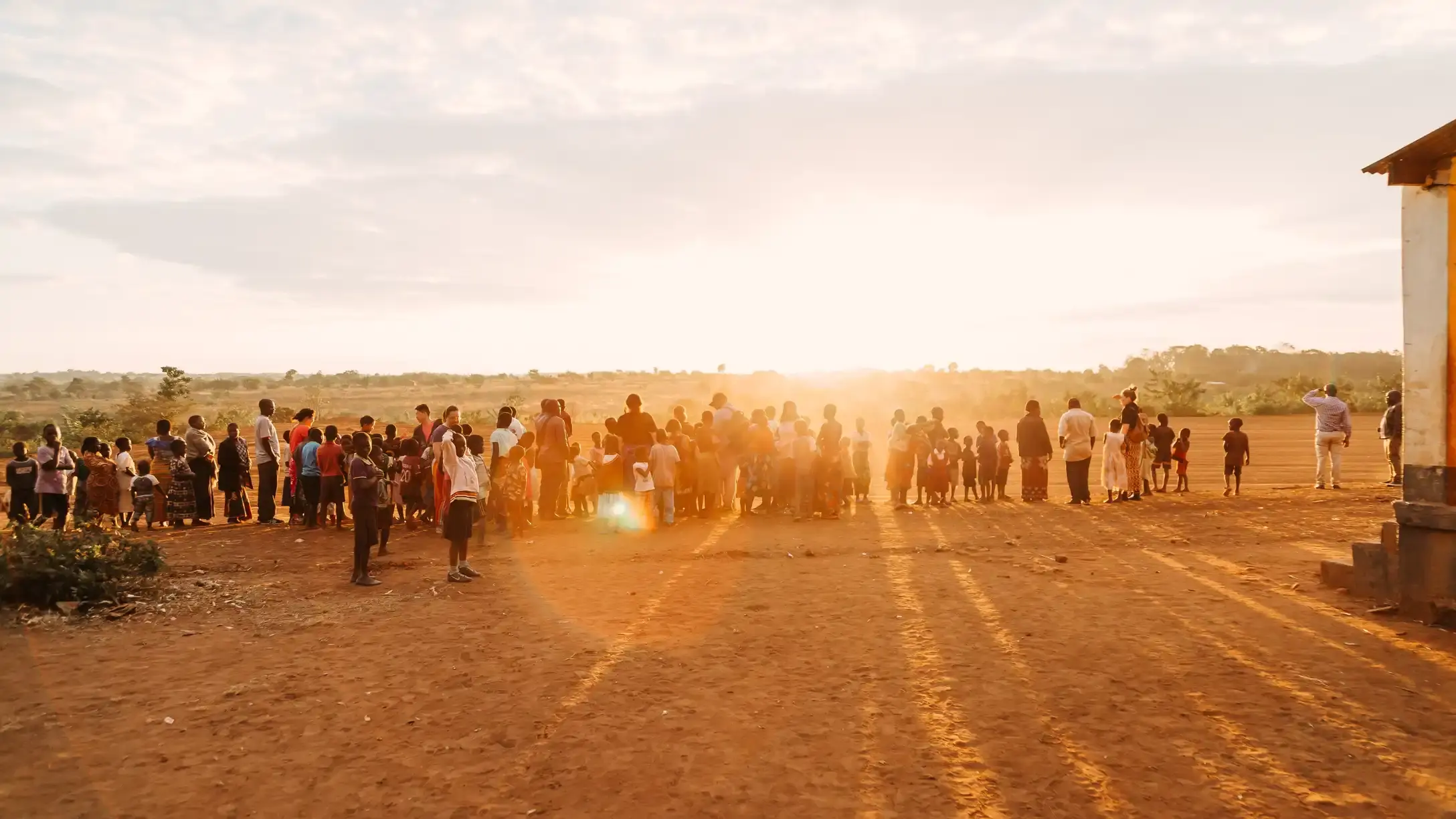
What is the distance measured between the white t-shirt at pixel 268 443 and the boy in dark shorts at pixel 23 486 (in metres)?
3.02

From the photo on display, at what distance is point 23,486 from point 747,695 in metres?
12.7

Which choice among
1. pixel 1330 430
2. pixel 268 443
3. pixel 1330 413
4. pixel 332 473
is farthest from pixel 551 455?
pixel 1330 430

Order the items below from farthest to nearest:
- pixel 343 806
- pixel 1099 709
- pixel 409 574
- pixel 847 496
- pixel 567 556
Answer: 1. pixel 847 496
2. pixel 567 556
3. pixel 409 574
4. pixel 1099 709
5. pixel 343 806

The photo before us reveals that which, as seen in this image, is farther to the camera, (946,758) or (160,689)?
(160,689)

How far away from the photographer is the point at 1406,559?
26.2 ft

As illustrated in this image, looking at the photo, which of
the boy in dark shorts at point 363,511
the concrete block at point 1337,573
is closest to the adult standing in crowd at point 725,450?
the boy in dark shorts at point 363,511

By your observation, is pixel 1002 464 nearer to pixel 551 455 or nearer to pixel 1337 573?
pixel 1337 573

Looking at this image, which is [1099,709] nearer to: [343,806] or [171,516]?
[343,806]

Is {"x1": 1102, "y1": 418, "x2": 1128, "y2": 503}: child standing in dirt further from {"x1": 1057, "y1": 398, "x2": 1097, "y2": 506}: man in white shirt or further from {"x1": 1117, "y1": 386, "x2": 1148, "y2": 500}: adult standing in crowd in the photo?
{"x1": 1057, "y1": 398, "x2": 1097, "y2": 506}: man in white shirt

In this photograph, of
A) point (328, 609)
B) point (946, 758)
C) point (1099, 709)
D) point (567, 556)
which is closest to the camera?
point (946, 758)

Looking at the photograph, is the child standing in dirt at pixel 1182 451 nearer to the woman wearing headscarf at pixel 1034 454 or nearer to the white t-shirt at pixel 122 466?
the woman wearing headscarf at pixel 1034 454

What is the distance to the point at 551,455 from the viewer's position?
1399 centimetres

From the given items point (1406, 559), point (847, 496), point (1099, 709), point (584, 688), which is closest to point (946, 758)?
point (1099, 709)

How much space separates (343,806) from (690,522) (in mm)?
9677
